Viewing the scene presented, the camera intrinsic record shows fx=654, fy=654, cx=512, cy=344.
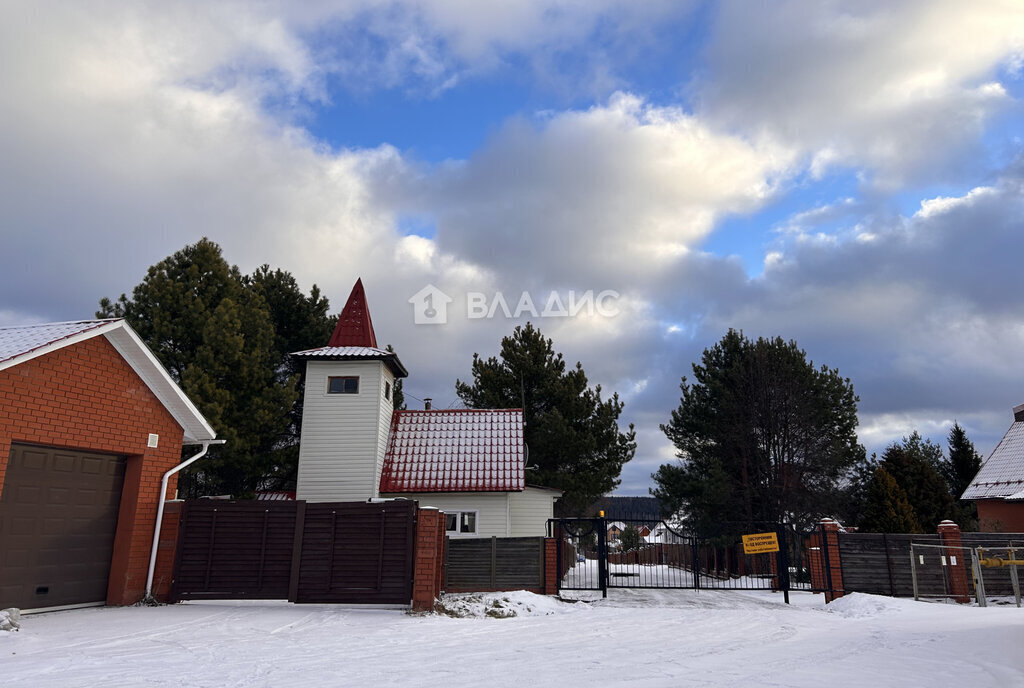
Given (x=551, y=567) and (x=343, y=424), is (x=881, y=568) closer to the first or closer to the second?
(x=551, y=567)

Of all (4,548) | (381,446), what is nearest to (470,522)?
(381,446)

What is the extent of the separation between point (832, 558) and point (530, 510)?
9689 mm

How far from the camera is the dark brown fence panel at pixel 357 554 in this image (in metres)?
13.0

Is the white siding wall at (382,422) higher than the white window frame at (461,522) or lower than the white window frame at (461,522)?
higher

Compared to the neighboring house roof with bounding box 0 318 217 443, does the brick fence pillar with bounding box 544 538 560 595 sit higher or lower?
lower

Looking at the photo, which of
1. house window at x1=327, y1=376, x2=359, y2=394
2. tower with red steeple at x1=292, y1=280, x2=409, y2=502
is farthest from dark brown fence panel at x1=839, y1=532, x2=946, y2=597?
house window at x1=327, y1=376, x2=359, y2=394

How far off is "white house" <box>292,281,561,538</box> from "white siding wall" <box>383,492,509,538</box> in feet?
0.10

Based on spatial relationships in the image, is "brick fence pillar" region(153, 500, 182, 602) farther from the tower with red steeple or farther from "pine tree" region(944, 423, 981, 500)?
"pine tree" region(944, 423, 981, 500)

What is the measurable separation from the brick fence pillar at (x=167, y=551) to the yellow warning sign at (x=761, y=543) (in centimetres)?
1401

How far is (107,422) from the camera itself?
41.2ft

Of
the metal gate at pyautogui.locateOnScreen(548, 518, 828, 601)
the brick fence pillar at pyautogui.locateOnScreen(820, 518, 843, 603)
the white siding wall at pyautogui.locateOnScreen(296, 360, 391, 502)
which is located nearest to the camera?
the brick fence pillar at pyautogui.locateOnScreen(820, 518, 843, 603)

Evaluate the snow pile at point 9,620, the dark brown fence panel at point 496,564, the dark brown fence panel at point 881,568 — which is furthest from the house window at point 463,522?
the snow pile at point 9,620

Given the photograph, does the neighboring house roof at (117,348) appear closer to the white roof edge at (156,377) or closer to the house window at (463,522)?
the white roof edge at (156,377)

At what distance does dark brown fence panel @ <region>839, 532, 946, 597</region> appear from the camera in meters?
17.0
